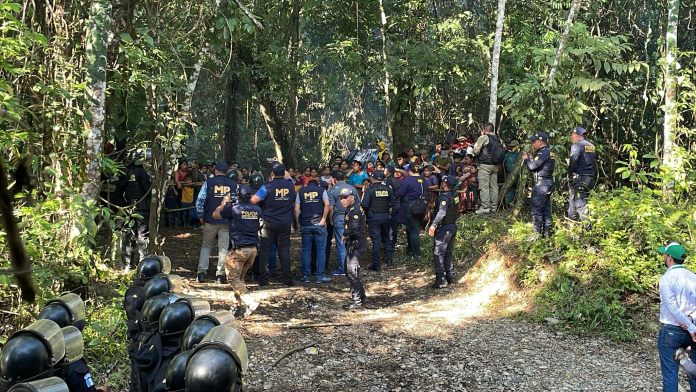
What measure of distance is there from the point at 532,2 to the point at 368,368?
11.4 m

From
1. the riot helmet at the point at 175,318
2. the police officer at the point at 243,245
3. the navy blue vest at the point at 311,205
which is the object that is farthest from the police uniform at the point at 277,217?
the riot helmet at the point at 175,318

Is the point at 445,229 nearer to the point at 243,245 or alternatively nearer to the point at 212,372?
the point at 243,245

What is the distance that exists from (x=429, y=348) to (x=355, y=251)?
2217mm

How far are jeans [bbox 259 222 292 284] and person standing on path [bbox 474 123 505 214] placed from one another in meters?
4.96

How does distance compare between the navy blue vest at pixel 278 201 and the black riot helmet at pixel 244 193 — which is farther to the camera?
the navy blue vest at pixel 278 201

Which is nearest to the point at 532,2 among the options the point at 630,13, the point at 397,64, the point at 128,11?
the point at 630,13

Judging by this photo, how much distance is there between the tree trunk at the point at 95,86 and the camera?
6.05 metres

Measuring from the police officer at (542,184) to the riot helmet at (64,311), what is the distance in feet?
24.1

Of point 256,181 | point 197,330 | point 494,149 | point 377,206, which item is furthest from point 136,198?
point 494,149

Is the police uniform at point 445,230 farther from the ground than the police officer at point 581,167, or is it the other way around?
the police officer at point 581,167

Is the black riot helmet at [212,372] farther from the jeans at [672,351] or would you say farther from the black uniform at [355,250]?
the black uniform at [355,250]

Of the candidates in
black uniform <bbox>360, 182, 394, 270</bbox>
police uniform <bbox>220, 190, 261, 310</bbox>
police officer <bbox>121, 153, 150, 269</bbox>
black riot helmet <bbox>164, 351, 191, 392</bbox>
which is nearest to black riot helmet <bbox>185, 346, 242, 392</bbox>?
black riot helmet <bbox>164, 351, 191, 392</bbox>

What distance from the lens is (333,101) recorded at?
16.7m

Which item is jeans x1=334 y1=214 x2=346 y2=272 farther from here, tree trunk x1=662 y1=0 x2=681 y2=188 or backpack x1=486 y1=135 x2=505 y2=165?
tree trunk x1=662 y1=0 x2=681 y2=188
